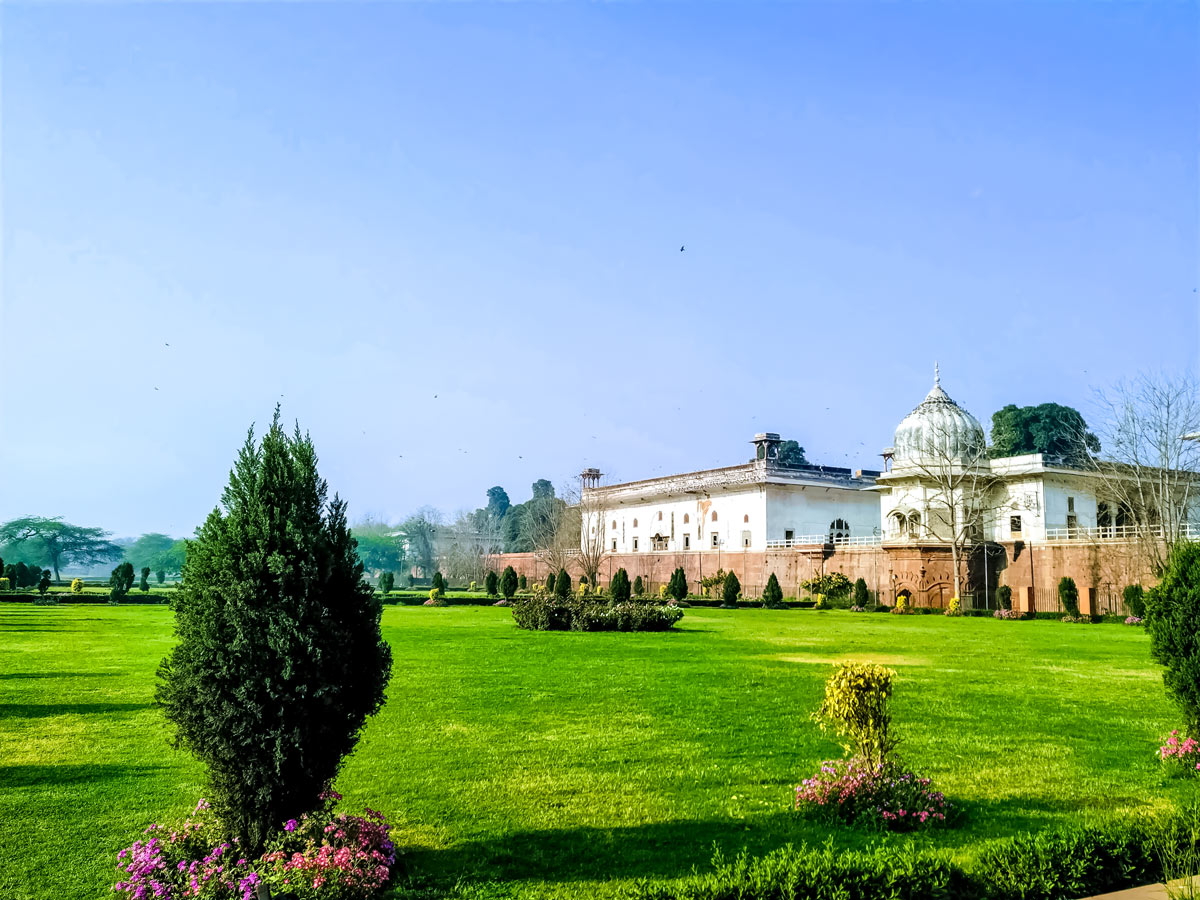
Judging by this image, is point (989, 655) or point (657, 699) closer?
point (657, 699)

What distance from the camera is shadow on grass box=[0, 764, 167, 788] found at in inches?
278

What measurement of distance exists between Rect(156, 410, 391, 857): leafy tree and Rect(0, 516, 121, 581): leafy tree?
88023 millimetres

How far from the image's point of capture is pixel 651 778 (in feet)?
23.7

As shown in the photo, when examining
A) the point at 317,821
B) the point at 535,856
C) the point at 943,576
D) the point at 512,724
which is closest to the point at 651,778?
the point at 535,856

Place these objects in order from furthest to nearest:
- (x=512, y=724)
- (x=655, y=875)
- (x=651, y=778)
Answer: (x=512, y=724)
(x=651, y=778)
(x=655, y=875)

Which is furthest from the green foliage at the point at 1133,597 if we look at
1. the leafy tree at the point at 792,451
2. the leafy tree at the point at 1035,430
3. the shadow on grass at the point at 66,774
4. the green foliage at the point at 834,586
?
the leafy tree at the point at 792,451

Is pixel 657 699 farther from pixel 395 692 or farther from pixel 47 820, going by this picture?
pixel 47 820

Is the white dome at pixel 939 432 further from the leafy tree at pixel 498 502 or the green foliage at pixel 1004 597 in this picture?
the leafy tree at pixel 498 502

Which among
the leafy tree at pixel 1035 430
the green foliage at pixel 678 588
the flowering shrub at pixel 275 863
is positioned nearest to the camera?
the flowering shrub at pixel 275 863

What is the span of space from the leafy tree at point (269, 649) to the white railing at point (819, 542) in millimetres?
35786

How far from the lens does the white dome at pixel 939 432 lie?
38.6 m

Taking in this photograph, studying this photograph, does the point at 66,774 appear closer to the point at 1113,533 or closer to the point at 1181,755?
the point at 1181,755

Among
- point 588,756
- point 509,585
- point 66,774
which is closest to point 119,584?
point 509,585

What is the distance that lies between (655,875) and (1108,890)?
7.65 ft
